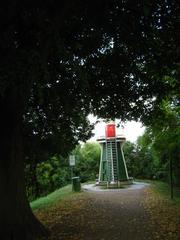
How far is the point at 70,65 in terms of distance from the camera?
980 centimetres

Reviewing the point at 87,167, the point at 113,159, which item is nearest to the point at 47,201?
the point at 113,159

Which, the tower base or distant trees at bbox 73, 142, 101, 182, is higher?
distant trees at bbox 73, 142, 101, 182

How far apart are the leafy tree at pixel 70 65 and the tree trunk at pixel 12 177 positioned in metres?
0.03

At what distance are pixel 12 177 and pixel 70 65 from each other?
144 inches

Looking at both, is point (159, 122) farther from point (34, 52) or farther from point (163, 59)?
point (34, 52)

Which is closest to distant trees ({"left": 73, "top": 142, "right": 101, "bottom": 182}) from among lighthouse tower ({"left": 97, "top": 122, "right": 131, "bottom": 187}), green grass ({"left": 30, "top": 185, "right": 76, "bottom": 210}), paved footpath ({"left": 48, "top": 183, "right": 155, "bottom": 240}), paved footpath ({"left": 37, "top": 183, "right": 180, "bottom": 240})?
lighthouse tower ({"left": 97, "top": 122, "right": 131, "bottom": 187})

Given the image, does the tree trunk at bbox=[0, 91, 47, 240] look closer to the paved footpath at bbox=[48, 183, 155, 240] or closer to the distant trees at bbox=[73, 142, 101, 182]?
the paved footpath at bbox=[48, 183, 155, 240]

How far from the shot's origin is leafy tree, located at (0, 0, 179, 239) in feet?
29.3

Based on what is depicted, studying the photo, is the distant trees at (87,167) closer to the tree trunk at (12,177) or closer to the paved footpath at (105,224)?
the paved footpath at (105,224)

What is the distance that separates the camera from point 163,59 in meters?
12.1

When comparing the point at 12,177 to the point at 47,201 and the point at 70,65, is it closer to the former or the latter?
the point at 70,65

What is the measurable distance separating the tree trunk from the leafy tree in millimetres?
27

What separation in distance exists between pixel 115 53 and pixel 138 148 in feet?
94.7

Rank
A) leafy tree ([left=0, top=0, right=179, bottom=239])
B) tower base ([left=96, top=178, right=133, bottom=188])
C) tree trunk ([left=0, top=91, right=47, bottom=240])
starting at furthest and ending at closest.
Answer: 1. tower base ([left=96, top=178, right=133, bottom=188])
2. tree trunk ([left=0, top=91, right=47, bottom=240])
3. leafy tree ([left=0, top=0, right=179, bottom=239])
